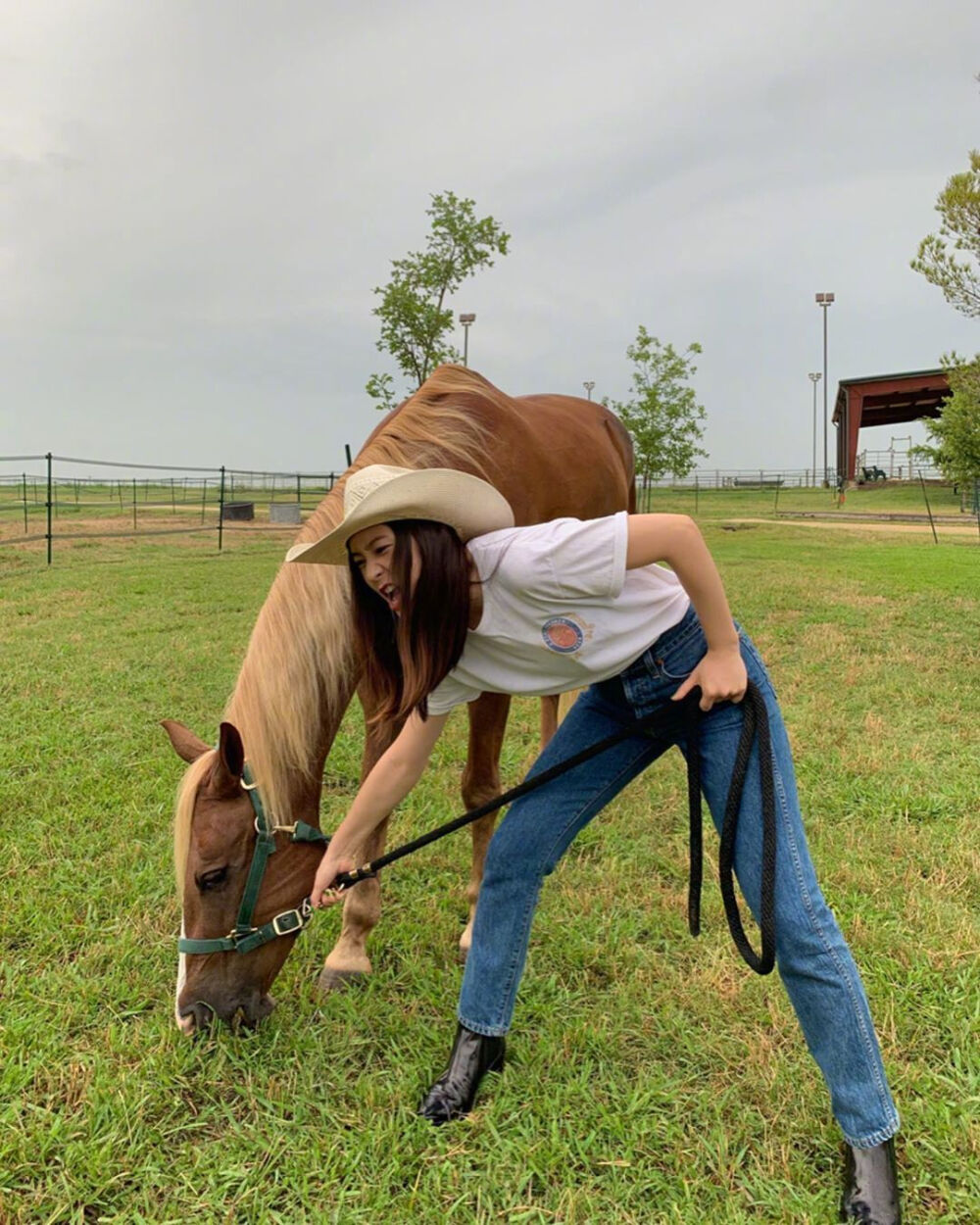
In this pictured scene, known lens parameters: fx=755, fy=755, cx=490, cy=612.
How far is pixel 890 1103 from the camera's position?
152 centimetres

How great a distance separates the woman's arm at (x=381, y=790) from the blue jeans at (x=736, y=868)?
269 millimetres

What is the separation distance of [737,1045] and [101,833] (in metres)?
2.42

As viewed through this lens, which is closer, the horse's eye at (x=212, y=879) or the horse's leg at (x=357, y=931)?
the horse's eye at (x=212, y=879)

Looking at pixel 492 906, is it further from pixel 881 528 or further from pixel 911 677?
pixel 881 528

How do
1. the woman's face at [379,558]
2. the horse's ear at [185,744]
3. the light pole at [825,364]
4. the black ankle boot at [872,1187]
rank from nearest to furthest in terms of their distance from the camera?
the black ankle boot at [872,1187] → the woman's face at [379,558] → the horse's ear at [185,744] → the light pole at [825,364]

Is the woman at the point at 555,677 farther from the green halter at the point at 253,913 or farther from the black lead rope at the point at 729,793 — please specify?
the green halter at the point at 253,913

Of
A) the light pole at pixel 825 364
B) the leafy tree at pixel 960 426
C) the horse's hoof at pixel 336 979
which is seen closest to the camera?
the horse's hoof at pixel 336 979

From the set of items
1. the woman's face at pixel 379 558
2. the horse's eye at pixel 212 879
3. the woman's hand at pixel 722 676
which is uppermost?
the woman's face at pixel 379 558

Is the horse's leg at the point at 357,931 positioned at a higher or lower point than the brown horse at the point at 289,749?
lower

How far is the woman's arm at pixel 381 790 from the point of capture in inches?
68.9

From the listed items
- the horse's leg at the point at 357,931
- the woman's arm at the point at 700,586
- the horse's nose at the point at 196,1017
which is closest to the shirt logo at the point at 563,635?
the woman's arm at the point at 700,586

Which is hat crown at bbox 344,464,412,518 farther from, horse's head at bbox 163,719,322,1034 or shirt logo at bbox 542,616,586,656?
horse's head at bbox 163,719,322,1034

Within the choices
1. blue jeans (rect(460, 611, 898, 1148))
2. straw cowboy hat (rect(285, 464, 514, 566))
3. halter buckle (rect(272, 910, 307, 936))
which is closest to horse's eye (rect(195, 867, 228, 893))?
halter buckle (rect(272, 910, 307, 936))

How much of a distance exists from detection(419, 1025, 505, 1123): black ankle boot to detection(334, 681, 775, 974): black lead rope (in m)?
0.47
